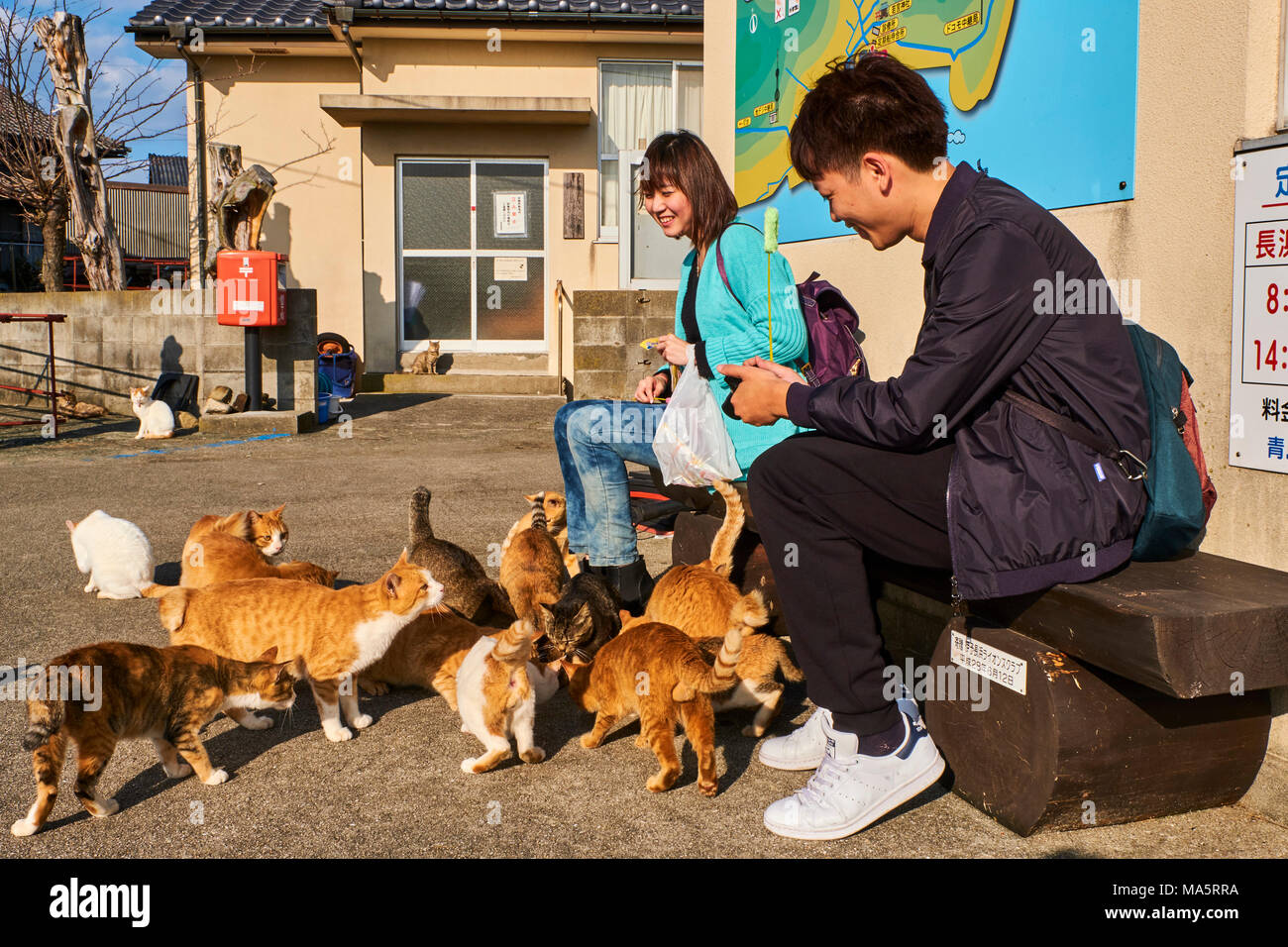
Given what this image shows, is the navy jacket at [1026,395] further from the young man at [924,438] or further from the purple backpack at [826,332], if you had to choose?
the purple backpack at [826,332]

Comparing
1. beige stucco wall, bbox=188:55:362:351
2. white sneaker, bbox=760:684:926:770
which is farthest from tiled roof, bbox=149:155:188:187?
white sneaker, bbox=760:684:926:770

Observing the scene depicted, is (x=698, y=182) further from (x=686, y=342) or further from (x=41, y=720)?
(x=41, y=720)

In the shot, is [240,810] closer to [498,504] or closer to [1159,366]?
[1159,366]

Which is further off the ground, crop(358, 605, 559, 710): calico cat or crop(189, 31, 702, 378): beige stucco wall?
crop(189, 31, 702, 378): beige stucco wall

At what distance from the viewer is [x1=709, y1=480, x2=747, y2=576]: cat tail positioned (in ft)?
12.7

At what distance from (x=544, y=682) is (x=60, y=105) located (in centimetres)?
1242

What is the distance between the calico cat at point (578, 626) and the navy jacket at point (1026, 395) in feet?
5.29

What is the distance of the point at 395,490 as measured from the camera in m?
7.46

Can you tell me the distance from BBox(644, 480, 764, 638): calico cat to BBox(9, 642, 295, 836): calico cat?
1.30 meters

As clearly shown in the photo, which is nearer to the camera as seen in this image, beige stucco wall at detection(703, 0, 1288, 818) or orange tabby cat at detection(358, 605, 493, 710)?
beige stucco wall at detection(703, 0, 1288, 818)

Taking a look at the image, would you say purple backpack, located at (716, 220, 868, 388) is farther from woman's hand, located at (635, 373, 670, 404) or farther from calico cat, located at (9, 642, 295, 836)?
calico cat, located at (9, 642, 295, 836)

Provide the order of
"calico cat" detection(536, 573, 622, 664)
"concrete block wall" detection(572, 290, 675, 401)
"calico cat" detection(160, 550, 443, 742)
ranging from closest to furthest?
"calico cat" detection(160, 550, 443, 742), "calico cat" detection(536, 573, 622, 664), "concrete block wall" detection(572, 290, 675, 401)

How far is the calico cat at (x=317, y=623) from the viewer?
3424mm
